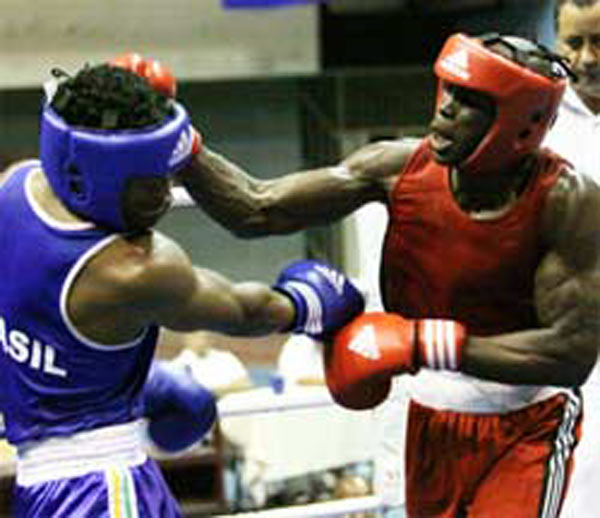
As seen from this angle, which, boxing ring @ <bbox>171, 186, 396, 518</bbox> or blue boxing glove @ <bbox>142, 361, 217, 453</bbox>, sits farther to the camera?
boxing ring @ <bbox>171, 186, 396, 518</bbox>

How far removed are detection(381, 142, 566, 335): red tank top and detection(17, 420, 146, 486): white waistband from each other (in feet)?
1.87

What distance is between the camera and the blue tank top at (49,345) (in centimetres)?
182

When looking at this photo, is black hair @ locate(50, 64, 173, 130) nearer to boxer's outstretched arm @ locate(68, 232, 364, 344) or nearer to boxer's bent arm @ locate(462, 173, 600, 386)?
boxer's outstretched arm @ locate(68, 232, 364, 344)

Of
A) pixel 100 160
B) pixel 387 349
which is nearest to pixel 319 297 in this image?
pixel 387 349

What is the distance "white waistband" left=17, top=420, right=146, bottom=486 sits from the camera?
6.30 ft

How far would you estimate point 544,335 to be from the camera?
6.70ft

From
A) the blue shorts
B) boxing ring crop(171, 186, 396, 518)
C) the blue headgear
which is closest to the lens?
the blue headgear

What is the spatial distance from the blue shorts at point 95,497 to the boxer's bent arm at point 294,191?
0.50 meters

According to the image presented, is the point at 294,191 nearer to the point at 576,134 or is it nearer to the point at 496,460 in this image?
the point at 496,460

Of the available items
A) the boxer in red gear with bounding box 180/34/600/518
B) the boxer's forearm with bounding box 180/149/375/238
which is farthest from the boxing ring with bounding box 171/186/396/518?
the boxer in red gear with bounding box 180/34/600/518

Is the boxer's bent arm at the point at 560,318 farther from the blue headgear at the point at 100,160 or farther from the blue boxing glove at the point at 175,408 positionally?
the blue headgear at the point at 100,160

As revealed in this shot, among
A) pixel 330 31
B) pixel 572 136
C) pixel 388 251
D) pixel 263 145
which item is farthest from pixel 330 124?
pixel 388 251

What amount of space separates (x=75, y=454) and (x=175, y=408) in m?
0.26

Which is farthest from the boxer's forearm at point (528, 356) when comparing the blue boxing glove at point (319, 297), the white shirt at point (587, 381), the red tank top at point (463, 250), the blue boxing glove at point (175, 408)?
the white shirt at point (587, 381)
